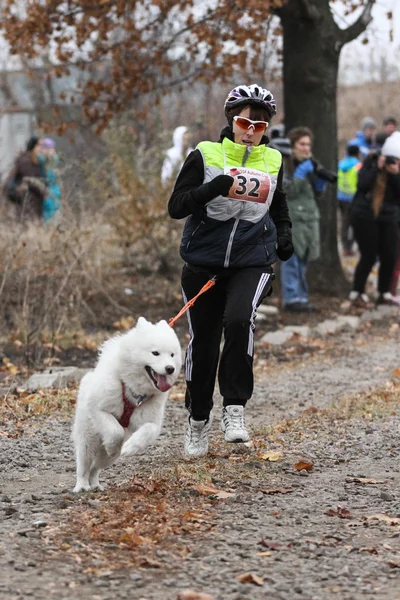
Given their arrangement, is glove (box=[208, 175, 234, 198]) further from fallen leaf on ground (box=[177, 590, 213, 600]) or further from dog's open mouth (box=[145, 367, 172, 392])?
fallen leaf on ground (box=[177, 590, 213, 600])

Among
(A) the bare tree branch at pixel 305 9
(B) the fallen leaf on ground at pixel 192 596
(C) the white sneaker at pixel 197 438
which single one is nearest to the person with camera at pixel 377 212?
(A) the bare tree branch at pixel 305 9

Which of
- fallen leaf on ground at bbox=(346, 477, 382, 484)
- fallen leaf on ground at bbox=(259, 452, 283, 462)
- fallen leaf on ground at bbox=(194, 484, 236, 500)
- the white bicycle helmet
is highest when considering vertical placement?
the white bicycle helmet

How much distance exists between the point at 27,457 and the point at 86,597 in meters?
2.79

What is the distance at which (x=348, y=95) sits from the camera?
45.2m

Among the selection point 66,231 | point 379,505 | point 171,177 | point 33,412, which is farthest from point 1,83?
point 379,505

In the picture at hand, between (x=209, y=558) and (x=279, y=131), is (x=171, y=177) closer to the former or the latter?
(x=279, y=131)

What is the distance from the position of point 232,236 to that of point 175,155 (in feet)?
29.3

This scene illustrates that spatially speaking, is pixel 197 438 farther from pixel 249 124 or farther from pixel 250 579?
pixel 250 579

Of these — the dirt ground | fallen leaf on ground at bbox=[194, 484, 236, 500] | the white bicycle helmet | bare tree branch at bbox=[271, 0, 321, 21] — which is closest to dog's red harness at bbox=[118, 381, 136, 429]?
Answer: the dirt ground

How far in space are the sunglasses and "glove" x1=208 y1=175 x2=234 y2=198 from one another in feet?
1.06

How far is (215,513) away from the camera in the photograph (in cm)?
528

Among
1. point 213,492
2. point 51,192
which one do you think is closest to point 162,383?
point 213,492

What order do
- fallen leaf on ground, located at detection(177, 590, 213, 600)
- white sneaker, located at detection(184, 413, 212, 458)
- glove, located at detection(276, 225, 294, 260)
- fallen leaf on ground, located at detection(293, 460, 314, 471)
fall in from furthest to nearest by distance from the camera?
white sneaker, located at detection(184, 413, 212, 458), glove, located at detection(276, 225, 294, 260), fallen leaf on ground, located at detection(293, 460, 314, 471), fallen leaf on ground, located at detection(177, 590, 213, 600)

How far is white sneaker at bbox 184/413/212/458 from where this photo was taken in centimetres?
658
